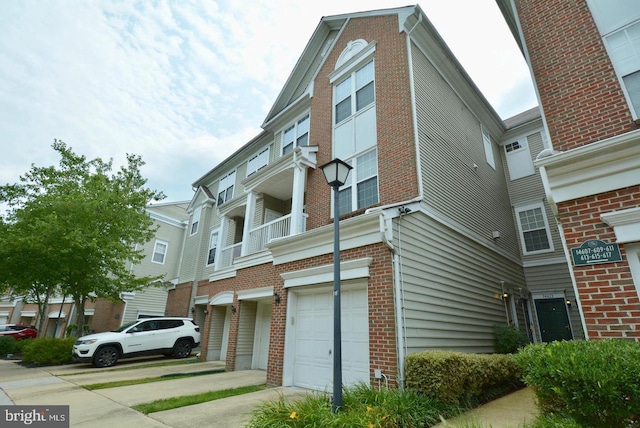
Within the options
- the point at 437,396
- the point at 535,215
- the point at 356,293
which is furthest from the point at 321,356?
the point at 535,215

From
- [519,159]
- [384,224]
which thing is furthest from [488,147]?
[384,224]

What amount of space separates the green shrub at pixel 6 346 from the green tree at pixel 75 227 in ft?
10.9

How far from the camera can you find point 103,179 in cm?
1576

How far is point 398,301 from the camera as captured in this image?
6.31 meters

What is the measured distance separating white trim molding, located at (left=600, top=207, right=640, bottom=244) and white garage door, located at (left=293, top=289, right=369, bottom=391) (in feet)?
14.6

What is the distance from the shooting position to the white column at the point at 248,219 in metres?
12.5

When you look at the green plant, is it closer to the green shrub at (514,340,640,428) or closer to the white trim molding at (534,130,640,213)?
the green shrub at (514,340,640,428)

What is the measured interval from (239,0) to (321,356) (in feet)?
38.1

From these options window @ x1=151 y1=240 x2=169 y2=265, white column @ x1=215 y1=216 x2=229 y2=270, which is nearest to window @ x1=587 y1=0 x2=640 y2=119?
white column @ x1=215 y1=216 x2=229 y2=270

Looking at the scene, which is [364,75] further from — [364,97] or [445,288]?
[445,288]

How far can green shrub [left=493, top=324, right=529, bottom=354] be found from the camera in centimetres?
923

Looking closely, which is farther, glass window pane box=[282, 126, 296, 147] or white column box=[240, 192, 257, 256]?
glass window pane box=[282, 126, 296, 147]

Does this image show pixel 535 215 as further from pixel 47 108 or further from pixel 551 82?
pixel 47 108

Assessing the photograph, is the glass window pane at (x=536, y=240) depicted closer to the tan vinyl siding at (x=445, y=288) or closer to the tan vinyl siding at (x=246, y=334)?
the tan vinyl siding at (x=445, y=288)
